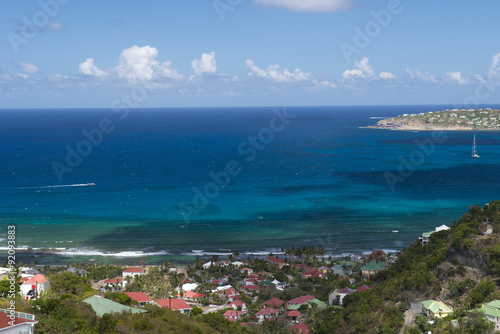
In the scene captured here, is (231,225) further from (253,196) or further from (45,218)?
(45,218)

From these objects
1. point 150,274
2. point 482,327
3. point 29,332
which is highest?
point 29,332

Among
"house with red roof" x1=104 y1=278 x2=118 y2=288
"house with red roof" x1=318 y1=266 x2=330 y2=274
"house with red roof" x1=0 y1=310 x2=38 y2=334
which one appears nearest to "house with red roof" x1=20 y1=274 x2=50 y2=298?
"house with red roof" x1=104 y1=278 x2=118 y2=288

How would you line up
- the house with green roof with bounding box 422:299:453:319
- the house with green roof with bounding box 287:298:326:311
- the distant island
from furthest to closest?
the distant island < the house with green roof with bounding box 287:298:326:311 < the house with green roof with bounding box 422:299:453:319

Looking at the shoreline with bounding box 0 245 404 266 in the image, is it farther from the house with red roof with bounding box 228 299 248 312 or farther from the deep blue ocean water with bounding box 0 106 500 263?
the house with red roof with bounding box 228 299 248 312

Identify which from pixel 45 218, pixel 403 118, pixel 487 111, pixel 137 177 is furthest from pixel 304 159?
pixel 487 111

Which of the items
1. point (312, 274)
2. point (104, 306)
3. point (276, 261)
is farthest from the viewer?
point (276, 261)

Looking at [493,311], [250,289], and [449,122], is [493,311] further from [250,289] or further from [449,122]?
[449,122]

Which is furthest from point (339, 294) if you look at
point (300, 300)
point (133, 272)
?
point (133, 272)
